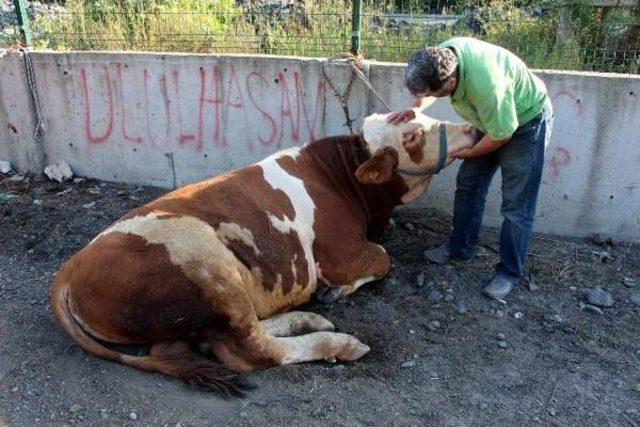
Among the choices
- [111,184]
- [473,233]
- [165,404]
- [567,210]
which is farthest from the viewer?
[111,184]

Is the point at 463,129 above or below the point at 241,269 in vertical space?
above

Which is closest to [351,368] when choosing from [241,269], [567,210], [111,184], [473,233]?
[241,269]

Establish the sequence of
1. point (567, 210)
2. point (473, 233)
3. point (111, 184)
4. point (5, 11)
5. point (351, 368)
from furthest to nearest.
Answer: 1. point (5, 11)
2. point (111, 184)
3. point (567, 210)
4. point (473, 233)
5. point (351, 368)

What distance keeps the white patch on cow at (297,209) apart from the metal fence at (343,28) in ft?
5.35

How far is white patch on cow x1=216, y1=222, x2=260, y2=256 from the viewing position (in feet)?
11.6

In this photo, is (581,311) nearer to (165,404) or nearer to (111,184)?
(165,404)

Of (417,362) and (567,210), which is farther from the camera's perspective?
(567,210)

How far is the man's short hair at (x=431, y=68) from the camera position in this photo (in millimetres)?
3426

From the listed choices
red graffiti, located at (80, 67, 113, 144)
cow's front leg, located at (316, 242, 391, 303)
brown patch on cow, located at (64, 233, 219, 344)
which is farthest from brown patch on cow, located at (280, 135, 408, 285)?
red graffiti, located at (80, 67, 113, 144)

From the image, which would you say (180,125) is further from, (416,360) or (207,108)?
(416,360)

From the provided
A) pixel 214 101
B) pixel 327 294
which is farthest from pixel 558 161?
pixel 214 101

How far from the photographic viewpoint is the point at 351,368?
136 inches

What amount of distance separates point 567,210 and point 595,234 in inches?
11.8

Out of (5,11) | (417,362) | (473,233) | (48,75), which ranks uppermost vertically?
(5,11)
